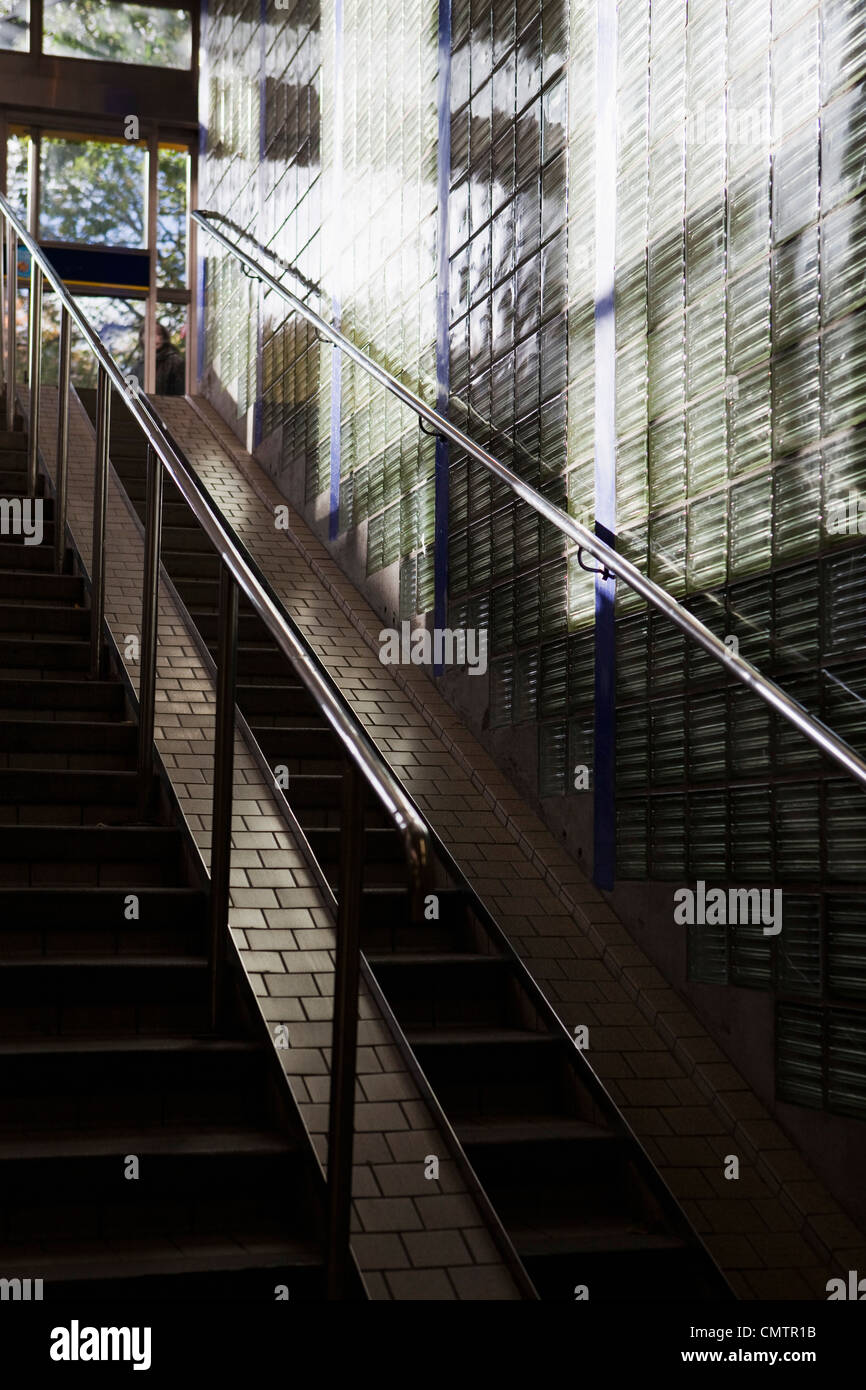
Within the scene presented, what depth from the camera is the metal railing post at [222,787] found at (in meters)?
3.25

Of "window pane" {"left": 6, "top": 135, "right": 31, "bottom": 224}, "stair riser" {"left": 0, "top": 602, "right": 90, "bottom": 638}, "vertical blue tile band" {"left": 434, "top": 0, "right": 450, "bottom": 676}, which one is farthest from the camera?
"window pane" {"left": 6, "top": 135, "right": 31, "bottom": 224}

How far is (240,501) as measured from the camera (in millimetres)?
7938

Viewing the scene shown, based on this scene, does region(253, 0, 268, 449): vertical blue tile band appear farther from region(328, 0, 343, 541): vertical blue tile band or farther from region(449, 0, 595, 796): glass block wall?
region(449, 0, 595, 796): glass block wall

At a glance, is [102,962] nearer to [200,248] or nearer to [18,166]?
[200,248]

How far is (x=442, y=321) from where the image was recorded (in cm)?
564

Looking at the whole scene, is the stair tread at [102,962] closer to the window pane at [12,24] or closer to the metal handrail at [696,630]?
the metal handrail at [696,630]

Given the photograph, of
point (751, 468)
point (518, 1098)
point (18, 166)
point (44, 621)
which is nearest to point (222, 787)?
point (518, 1098)

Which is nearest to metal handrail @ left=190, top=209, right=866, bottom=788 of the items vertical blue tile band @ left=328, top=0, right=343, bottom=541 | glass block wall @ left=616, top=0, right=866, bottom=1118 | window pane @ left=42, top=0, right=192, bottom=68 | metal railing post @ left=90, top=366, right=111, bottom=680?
glass block wall @ left=616, top=0, right=866, bottom=1118

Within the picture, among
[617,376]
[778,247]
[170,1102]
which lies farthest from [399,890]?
[778,247]

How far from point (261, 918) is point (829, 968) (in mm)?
1384

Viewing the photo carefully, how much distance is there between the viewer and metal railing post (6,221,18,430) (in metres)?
6.83

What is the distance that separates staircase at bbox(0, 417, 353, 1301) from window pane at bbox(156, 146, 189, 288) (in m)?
8.85

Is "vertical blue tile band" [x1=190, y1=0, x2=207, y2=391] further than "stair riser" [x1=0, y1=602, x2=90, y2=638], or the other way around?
"vertical blue tile band" [x1=190, y1=0, x2=207, y2=391]
